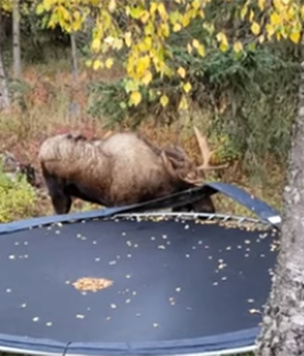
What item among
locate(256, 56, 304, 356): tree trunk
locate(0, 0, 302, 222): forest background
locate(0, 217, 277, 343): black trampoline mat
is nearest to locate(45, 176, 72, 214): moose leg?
locate(0, 217, 277, 343): black trampoline mat

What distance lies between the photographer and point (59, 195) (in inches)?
218

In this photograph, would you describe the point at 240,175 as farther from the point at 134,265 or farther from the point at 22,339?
the point at 22,339

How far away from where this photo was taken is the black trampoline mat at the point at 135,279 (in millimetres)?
3209

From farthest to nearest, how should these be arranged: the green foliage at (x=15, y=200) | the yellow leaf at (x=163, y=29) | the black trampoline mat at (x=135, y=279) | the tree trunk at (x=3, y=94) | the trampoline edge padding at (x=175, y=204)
Result: the tree trunk at (x=3, y=94) → the green foliage at (x=15, y=200) → the trampoline edge padding at (x=175, y=204) → the black trampoline mat at (x=135, y=279) → the yellow leaf at (x=163, y=29)

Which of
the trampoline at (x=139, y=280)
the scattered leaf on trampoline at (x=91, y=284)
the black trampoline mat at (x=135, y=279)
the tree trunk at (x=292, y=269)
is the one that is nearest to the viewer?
the tree trunk at (x=292, y=269)

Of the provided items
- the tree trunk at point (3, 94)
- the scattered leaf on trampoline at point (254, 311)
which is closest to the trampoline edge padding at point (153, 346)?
the scattered leaf on trampoline at point (254, 311)

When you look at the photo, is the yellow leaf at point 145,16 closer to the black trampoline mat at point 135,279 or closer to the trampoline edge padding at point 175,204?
the black trampoline mat at point 135,279

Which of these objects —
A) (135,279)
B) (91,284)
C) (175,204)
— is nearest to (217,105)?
(175,204)

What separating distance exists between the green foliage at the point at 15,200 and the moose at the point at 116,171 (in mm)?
646

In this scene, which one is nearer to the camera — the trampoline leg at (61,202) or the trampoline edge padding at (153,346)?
the trampoline edge padding at (153,346)

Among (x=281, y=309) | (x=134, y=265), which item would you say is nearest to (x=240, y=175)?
(x=134, y=265)

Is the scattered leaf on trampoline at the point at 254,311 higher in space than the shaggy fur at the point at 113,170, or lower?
lower

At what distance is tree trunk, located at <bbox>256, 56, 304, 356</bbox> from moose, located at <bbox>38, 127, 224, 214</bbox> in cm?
318

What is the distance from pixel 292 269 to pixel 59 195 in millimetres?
3612
